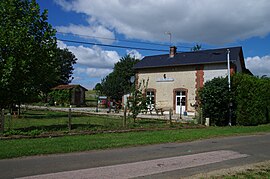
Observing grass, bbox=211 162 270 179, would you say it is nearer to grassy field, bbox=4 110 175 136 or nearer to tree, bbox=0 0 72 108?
grassy field, bbox=4 110 175 136

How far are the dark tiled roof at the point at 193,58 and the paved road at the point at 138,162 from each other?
62.7 ft

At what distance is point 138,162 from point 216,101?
13.0m

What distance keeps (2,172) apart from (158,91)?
26975 millimetres

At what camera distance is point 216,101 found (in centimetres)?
1902

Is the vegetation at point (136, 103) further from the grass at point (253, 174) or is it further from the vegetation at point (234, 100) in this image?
the grass at point (253, 174)

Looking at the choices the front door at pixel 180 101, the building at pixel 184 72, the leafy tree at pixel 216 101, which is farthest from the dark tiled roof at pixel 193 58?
the leafy tree at pixel 216 101

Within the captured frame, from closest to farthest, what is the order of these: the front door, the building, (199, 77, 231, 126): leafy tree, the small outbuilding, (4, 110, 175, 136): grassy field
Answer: (4, 110, 175, 136): grassy field → (199, 77, 231, 126): leafy tree → the building → the front door → the small outbuilding

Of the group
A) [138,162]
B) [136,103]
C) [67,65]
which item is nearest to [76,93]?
[67,65]

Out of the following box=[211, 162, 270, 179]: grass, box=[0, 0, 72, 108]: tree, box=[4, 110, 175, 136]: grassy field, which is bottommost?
box=[211, 162, 270, 179]: grass

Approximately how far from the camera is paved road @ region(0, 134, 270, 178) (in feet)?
20.2

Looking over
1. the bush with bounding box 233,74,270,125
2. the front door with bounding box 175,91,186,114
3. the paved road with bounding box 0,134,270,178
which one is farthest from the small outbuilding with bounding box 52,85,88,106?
the paved road with bounding box 0,134,270,178

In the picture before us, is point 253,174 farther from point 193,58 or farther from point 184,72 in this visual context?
point 193,58

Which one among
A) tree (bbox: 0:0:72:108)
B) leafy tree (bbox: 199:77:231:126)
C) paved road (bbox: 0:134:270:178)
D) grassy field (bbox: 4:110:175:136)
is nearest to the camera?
paved road (bbox: 0:134:270:178)

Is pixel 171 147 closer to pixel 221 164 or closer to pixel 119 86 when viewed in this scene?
pixel 221 164
